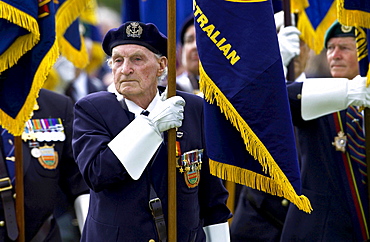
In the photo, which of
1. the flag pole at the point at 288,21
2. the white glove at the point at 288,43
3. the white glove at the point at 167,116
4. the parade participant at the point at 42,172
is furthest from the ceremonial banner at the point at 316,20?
the white glove at the point at 167,116

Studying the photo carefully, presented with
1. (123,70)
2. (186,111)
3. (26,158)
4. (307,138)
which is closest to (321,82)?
(307,138)

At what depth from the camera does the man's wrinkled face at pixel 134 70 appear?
15.8 ft

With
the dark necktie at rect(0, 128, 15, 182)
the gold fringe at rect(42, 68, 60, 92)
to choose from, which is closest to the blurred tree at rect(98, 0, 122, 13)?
the gold fringe at rect(42, 68, 60, 92)

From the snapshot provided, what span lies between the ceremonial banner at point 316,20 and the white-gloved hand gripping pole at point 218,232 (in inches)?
107

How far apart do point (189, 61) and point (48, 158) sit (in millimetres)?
2230

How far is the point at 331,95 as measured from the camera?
5.73m

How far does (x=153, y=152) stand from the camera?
4641 mm

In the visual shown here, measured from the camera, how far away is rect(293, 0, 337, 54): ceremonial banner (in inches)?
290

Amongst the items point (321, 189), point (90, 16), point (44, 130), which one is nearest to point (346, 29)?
point (321, 189)

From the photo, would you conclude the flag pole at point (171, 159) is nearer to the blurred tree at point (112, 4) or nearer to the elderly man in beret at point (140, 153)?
the elderly man in beret at point (140, 153)

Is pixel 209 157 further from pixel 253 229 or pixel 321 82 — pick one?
pixel 253 229

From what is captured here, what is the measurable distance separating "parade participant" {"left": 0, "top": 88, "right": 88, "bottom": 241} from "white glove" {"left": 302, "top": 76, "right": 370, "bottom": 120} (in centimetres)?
157

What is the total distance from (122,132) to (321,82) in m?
1.70

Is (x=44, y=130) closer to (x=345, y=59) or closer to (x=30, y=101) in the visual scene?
(x=30, y=101)
